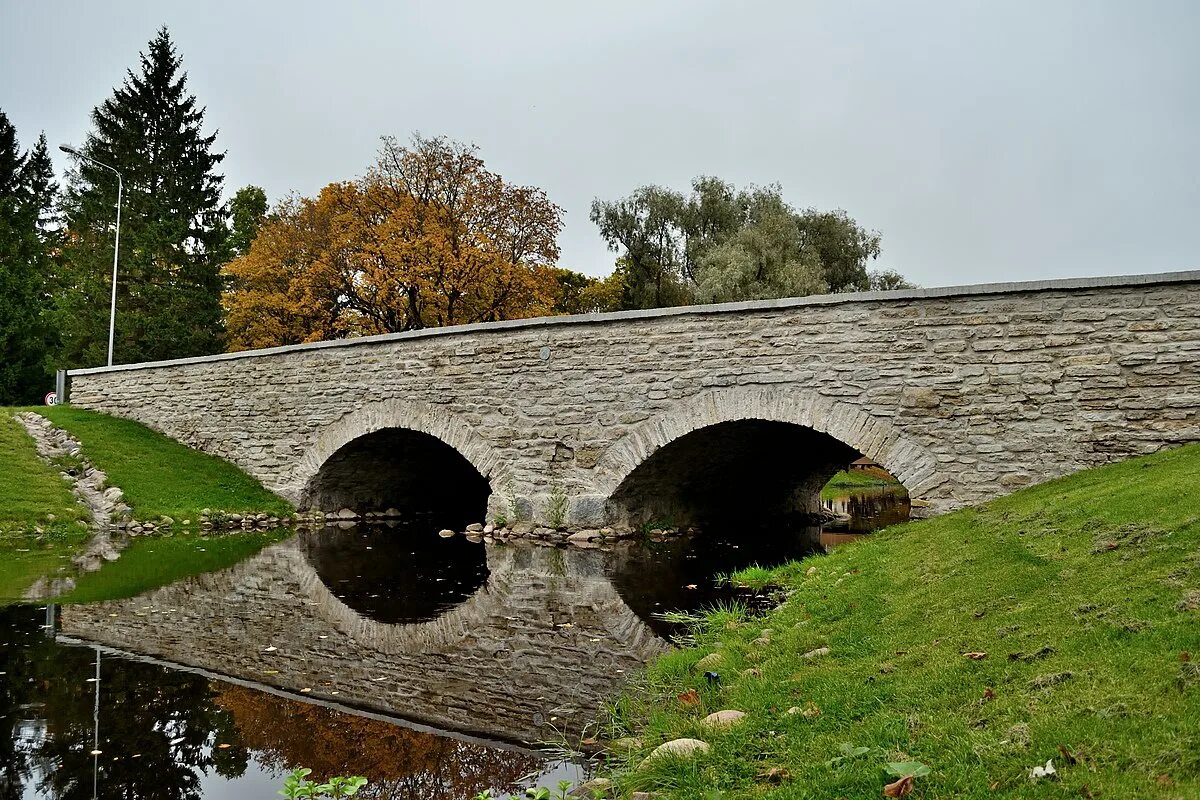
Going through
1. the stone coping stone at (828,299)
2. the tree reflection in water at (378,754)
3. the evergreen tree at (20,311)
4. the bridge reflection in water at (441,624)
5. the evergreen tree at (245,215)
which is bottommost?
the tree reflection in water at (378,754)

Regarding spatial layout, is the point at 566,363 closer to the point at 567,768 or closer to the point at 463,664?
the point at 463,664

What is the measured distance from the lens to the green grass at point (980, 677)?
7.80 feet

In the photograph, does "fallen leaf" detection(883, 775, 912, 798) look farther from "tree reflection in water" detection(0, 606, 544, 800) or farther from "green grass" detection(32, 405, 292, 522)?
"green grass" detection(32, 405, 292, 522)

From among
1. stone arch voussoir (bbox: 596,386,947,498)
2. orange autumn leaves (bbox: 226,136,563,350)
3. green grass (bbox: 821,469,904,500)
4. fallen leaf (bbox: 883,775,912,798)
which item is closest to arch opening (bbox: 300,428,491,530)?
stone arch voussoir (bbox: 596,386,947,498)

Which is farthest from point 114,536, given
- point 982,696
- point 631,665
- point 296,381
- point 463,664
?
point 982,696

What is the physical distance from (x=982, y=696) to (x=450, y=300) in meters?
22.1

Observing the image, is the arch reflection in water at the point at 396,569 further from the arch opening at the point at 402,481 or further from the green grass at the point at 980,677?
the green grass at the point at 980,677

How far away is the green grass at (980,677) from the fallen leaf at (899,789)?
0.10 ft

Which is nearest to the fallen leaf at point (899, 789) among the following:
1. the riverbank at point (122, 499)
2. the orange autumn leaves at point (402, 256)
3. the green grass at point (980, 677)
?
the green grass at point (980, 677)

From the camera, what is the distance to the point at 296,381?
1444 centimetres

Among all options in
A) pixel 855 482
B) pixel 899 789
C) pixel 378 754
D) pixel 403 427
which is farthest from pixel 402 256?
pixel 899 789

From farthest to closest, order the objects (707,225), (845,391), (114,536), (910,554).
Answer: (707,225)
(114,536)
(845,391)
(910,554)

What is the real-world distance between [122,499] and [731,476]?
9.63 meters

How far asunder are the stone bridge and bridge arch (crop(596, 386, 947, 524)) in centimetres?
3
